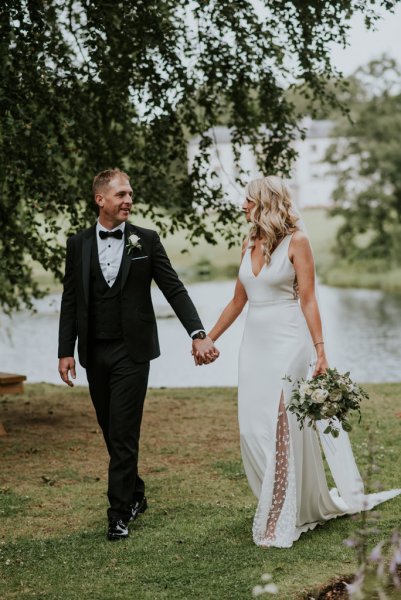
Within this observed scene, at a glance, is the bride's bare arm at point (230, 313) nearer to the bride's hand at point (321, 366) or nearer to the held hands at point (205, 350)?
the held hands at point (205, 350)

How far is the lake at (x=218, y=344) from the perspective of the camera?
17.8m

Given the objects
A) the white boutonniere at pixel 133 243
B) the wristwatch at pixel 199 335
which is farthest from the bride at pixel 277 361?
the white boutonniere at pixel 133 243

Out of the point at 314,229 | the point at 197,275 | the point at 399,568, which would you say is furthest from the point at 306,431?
the point at 314,229

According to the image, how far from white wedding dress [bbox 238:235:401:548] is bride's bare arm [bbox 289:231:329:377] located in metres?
0.07

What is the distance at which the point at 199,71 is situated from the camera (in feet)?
34.8

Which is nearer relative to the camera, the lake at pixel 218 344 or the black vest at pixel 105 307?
the black vest at pixel 105 307

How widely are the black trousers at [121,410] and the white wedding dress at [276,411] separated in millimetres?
734

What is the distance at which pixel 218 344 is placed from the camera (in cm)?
2347

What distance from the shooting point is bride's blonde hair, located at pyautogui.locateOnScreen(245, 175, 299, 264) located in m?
5.66

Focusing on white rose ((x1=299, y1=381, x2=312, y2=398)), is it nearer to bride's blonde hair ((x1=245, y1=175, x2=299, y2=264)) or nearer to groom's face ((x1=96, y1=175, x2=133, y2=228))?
bride's blonde hair ((x1=245, y1=175, x2=299, y2=264))

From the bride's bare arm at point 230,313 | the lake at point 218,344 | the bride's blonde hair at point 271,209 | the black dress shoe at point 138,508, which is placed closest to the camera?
the bride's blonde hair at point 271,209

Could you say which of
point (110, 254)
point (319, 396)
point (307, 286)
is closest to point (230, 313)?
point (307, 286)

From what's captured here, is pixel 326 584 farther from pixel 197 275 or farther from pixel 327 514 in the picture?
pixel 197 275

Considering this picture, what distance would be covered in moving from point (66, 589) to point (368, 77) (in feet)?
160
